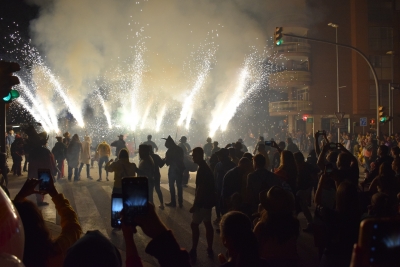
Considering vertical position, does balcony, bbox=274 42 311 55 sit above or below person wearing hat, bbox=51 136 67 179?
above

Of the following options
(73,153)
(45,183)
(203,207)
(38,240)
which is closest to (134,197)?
(38,240)

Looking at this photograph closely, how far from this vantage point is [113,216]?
2.04m

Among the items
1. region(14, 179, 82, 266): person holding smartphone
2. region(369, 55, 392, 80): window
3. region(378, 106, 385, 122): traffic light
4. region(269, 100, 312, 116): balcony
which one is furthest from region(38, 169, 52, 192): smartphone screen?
region(369, 55, 392, 80): window

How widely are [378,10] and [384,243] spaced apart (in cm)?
4105

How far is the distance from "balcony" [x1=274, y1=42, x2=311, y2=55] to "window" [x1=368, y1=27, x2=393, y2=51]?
588 centimetres

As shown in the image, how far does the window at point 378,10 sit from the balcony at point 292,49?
20.7ft

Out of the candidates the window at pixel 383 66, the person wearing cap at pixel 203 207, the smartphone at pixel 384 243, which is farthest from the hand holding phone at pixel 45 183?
the window at pixel 383 66

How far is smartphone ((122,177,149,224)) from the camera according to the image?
1.88m

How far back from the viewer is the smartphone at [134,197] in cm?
188

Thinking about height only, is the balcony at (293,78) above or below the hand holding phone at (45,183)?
above

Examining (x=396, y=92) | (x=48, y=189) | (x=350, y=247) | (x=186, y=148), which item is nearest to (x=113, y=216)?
(x=48, y=189)

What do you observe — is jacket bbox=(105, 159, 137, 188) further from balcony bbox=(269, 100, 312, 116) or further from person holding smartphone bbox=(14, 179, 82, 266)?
balcony bbox=(269, 100, 312, 116)

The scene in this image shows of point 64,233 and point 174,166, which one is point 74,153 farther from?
point 64,233

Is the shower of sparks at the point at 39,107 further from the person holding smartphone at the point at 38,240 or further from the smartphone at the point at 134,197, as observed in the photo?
the smartphone at the point at 134,197
